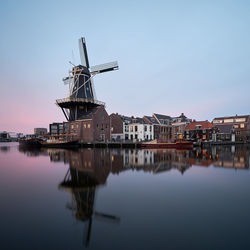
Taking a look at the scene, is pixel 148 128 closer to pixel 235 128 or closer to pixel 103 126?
pixel 103 126

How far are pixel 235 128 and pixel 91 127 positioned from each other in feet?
195

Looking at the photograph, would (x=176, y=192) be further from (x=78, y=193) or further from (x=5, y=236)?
(x=5, y=236)

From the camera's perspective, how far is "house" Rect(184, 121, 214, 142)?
54375 millimetres

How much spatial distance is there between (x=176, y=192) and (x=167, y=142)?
33587 mm

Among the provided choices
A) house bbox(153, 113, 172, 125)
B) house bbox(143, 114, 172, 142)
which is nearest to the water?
house bbox(143, 114, 172, 142)

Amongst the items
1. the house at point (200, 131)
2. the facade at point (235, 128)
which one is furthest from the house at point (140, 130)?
the facade at point (235, 128)

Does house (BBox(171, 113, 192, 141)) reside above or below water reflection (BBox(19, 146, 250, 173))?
above

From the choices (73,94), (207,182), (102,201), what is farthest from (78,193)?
(73,94)

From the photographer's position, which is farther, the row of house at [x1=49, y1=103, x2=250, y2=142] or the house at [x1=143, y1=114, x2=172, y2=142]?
the house at [x1=143, y1=114, x2=172, y2=142]

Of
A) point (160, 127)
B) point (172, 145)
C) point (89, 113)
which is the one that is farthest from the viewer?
point (160, 127)

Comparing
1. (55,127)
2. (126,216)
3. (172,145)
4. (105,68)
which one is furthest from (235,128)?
(55,127)

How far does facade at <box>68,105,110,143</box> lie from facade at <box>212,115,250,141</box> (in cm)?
4371

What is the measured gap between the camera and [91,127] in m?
45.5

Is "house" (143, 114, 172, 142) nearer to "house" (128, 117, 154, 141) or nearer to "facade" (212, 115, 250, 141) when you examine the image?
"house" (128, 117, 154, 141)
